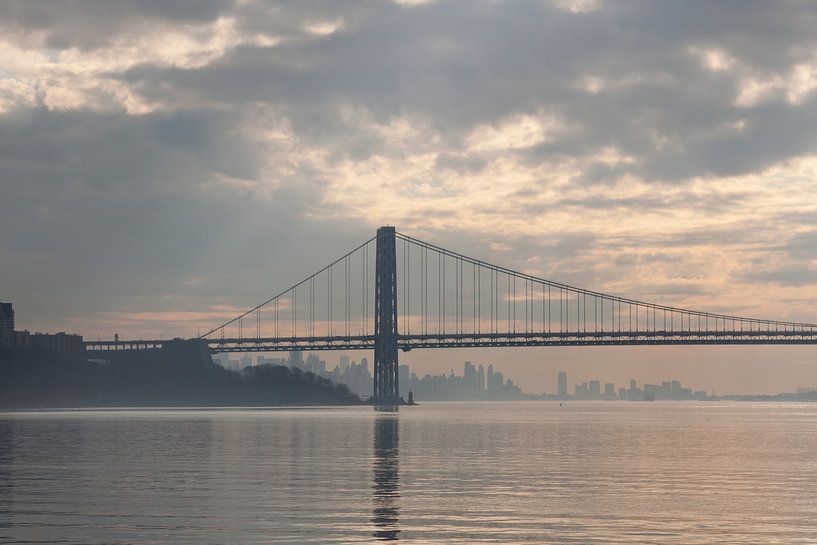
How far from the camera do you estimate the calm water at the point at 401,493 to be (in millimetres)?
25344

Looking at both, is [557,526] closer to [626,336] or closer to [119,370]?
[626,336]

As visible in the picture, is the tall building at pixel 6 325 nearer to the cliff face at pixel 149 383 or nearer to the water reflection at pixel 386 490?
the cliff face at pixel 149 383

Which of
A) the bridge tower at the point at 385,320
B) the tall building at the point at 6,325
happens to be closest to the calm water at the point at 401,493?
the bridge tower at the point at 385,320

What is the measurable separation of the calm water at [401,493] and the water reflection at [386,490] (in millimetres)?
59

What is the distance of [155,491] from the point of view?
3353 cm

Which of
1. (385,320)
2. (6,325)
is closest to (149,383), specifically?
(6,325)

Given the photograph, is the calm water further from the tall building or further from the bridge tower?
the tall building

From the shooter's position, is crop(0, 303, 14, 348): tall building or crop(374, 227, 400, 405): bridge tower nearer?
crop(374, 227, 400, 405): bridge tower

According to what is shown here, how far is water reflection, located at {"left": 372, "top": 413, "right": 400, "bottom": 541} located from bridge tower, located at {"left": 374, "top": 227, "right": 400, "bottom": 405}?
9627 cm

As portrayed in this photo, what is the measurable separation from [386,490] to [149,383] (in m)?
154

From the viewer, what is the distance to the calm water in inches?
998

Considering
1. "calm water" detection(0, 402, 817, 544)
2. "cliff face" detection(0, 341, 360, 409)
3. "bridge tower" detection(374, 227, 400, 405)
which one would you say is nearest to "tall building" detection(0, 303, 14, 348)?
"cliff face" detection(0, 341, 360, 409)

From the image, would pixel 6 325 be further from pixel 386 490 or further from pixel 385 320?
pixel 386 490

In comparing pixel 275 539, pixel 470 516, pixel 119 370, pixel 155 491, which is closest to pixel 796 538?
pixel 470 516
